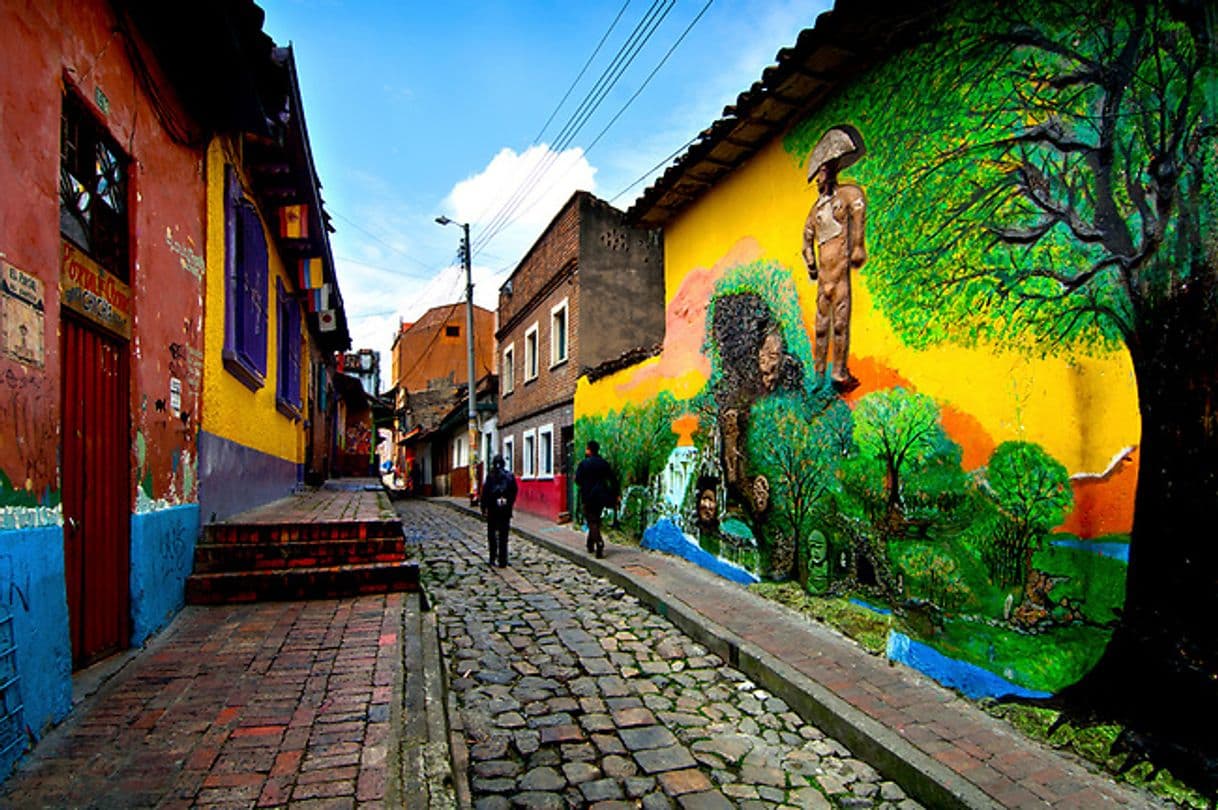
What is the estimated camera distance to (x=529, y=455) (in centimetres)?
1747

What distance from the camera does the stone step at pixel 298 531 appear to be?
244 inches

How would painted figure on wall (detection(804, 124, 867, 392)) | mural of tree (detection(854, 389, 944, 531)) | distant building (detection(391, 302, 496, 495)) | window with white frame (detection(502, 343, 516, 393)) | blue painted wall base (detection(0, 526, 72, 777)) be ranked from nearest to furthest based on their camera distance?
blue painted wall base (detection(0, 526, 72, 777)), mural of tree (detection(854, 389, 944, 531)), painted figure on wall (detection(804, 124, 867, 392)), window with white frame (detection(502, 343, 516, 393)), distant building (detection(391, 302, 496, 495))

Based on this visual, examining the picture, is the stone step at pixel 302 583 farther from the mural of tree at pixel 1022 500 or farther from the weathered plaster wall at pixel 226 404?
the mural of tree at pixel 1022 500

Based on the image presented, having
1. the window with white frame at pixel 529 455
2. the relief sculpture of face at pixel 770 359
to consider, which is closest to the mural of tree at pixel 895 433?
the relief sculpture of face at pixel 770 359

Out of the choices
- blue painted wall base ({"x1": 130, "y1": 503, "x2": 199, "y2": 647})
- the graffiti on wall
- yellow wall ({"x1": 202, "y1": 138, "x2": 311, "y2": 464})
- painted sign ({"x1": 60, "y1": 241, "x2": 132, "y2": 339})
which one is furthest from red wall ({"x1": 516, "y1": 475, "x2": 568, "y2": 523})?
painted sign ({"x1": 60, "y1": 241, "x2": 132, "y2": 339})

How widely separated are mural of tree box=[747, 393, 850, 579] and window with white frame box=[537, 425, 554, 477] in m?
9.00

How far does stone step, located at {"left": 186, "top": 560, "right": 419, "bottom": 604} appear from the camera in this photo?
19.0 feet

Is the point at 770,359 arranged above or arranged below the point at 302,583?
above

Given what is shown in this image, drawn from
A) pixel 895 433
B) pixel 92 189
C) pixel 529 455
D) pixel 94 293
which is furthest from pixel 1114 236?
pixel 529 455

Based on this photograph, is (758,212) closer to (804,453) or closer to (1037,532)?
(804,453)

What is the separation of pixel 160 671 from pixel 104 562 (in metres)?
0.75

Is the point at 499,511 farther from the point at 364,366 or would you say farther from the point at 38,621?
the point at 364,366

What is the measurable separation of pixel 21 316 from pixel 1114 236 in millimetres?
5250

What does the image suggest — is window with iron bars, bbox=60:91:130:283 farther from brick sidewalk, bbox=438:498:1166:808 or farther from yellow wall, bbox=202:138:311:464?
brick sidewalk, bbox=438:498:1166:808
